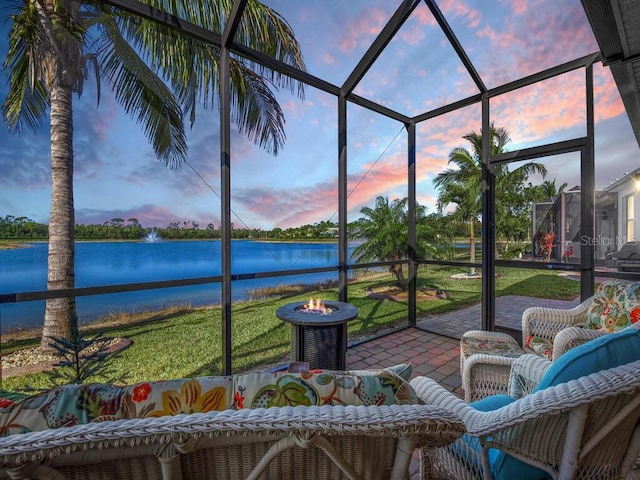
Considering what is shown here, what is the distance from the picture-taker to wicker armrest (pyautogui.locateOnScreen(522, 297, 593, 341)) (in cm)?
254

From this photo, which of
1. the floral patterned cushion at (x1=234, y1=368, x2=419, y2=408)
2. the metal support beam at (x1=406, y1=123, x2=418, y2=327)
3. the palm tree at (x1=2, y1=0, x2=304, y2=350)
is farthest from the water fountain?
the metal support beam at (x1=406, y1=123, x2=418, y2=327)

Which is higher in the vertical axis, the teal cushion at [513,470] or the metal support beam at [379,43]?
the metal support beam at [379,43]

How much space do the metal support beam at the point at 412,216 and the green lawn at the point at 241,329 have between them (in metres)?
0.22

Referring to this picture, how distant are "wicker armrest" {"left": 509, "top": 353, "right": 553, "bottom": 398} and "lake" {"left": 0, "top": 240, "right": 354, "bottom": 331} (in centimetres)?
220

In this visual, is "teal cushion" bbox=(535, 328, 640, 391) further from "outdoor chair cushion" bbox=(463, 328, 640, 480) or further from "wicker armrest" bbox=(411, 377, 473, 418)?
"wicker armrest" bbox=(411, 377, 473, 418)

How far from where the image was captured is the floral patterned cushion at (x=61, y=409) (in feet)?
2.12

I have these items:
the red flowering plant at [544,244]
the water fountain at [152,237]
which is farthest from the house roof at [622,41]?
the water fountain at [152,237]

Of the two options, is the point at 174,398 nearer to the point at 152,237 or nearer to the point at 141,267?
the point at 141,267

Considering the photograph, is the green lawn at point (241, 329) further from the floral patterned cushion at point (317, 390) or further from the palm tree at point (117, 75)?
the floral patterned cushion at point (317, 390)

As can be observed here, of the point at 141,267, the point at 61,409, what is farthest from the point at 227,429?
the point at 141,267

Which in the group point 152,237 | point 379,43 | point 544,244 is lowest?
point 544,244

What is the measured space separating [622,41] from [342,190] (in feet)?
8.75

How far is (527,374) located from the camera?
1490 mm

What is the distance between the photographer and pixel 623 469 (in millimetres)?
1124
